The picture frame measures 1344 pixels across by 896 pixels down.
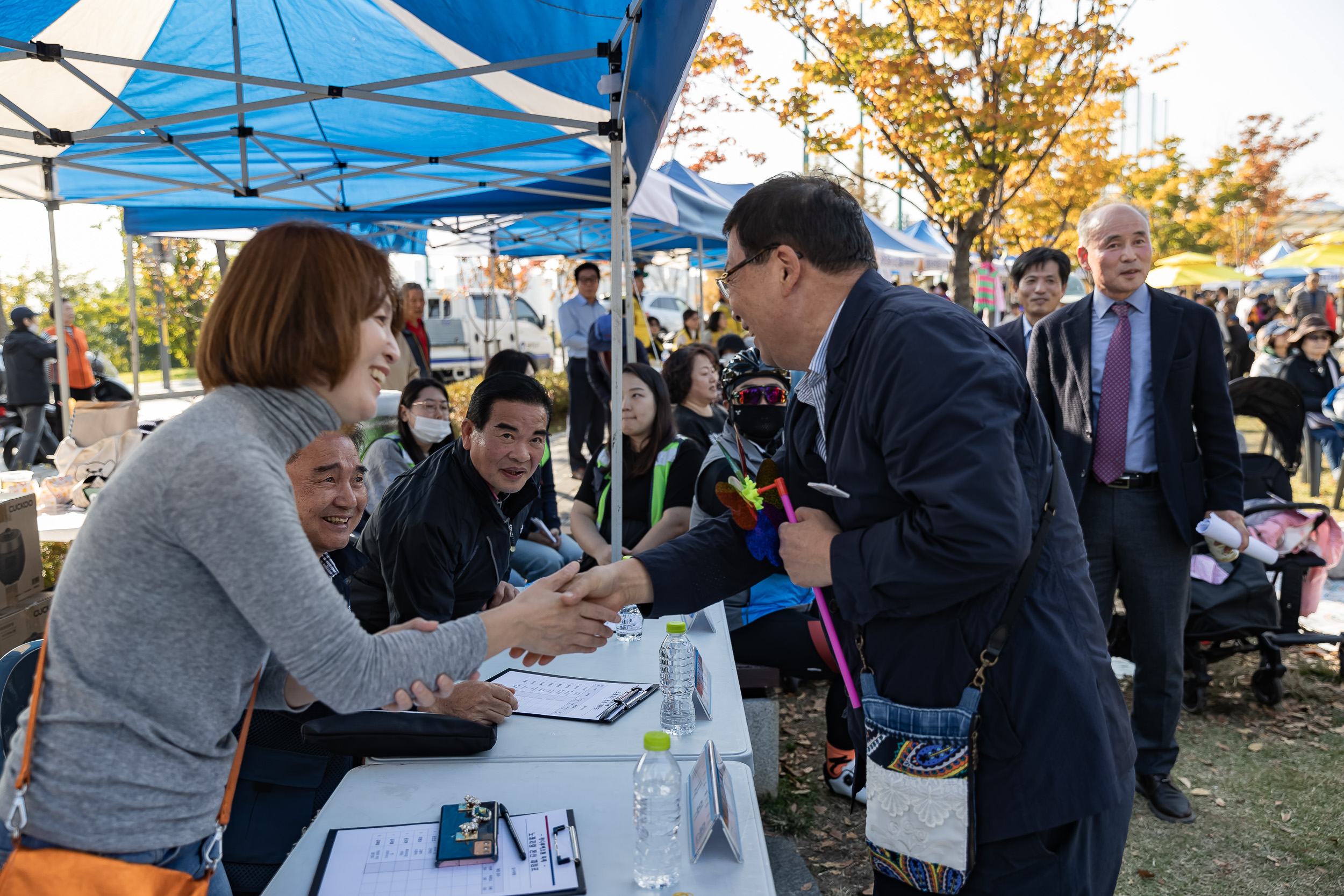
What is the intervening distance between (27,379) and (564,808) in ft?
35.1

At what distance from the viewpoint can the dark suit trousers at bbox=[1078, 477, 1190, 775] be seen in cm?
332

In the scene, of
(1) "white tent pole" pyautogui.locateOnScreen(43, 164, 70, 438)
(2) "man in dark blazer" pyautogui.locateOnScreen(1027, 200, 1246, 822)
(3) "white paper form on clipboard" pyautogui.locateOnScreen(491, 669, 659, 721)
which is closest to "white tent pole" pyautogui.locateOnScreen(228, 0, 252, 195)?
(1) "white tent pole" pyautogui.locateOnScreen(43, 164, 70, 438)

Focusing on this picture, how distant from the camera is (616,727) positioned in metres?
2.19

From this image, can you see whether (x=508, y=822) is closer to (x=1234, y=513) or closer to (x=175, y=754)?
(x=175, y=754)

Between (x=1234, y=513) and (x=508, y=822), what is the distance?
9.40ft

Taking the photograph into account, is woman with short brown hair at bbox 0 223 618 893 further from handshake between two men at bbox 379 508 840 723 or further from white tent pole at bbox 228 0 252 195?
white tent pole at bbox 228 0 252 195

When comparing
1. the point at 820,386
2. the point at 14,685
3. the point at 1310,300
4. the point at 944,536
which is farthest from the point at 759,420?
the point at 1310,300

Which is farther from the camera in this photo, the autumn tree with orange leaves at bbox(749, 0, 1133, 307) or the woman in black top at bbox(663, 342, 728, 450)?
the autumn tree with orange leaves at bbox(749, 0, 1133, 307)

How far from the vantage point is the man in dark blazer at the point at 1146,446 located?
325cm

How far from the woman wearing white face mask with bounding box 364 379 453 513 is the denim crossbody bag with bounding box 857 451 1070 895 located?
3.72 meters

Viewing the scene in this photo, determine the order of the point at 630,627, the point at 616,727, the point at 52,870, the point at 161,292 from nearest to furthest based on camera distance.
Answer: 1. the point at 52,870
2. the point at 616,727
3. the point at 630,627
4. the point at 161,292

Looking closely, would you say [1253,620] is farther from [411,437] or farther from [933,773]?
[411,437]

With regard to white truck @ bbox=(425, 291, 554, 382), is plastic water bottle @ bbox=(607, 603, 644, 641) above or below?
below

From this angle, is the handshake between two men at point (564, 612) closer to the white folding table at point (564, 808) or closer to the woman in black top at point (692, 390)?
the white folding table at point (564, 808)
